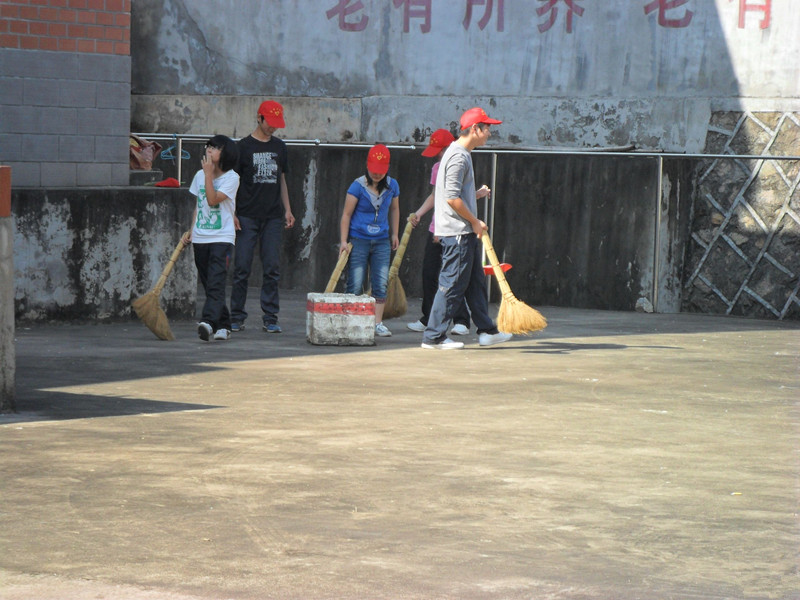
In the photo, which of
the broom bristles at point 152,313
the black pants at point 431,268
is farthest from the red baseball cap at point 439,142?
the broom bristles at point 152,313

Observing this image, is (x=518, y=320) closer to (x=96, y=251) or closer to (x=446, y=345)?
(x=446, y=345)

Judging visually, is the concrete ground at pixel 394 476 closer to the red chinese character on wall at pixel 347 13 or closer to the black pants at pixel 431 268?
the black pants at pixel 431 268

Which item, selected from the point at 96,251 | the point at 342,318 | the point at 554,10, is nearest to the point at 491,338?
the point at 342,318

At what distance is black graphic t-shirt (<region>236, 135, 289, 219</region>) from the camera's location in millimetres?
12234

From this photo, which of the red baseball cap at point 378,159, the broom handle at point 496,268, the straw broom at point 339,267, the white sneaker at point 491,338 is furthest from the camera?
the red baseball cap at point 378,159

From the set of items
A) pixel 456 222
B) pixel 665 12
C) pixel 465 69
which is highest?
pixel 665 12

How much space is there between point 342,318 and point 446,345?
0.89 meters

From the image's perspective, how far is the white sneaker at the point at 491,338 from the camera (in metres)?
11.7

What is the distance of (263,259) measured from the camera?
12.5 meters

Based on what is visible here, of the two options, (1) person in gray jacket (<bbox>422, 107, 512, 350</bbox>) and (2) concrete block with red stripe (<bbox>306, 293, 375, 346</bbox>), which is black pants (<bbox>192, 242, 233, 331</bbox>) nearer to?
(2) concrete block with red stripe (<bbox>306, 293, 375, 346</bbox>)

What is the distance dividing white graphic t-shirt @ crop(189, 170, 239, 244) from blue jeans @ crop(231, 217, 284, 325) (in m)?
0.55

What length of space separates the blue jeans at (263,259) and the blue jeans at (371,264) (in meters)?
0.69

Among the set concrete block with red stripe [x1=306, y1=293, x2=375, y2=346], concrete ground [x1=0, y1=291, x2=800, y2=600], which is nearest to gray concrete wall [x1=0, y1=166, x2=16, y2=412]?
concrete ground [x1=0, y1=291, x2=800, y2=600]

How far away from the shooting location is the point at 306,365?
10.3 m
